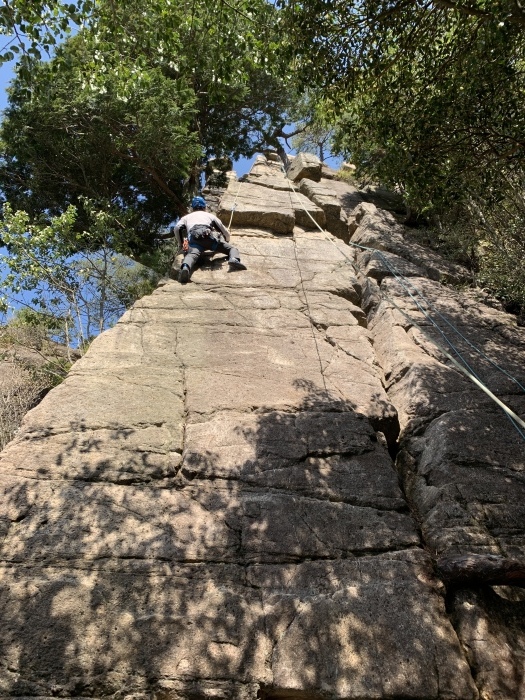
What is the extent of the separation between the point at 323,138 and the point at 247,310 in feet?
51.3

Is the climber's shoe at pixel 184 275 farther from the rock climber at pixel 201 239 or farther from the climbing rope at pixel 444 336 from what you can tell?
the climbing rope at pixel 444 336

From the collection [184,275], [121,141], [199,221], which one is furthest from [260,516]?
[121,141]

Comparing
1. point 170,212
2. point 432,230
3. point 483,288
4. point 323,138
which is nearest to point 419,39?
point 483,288

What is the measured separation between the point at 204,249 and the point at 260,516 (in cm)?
521

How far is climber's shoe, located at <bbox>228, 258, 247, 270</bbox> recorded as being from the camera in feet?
25.4

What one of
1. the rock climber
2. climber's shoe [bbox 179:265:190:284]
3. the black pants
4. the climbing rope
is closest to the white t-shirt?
the rock climber

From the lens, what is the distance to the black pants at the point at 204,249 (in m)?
7.67

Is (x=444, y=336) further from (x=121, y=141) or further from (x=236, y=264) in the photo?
(x=121, y=141)

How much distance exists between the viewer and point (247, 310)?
22.2 feet

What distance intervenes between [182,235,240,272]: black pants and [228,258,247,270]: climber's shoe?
0.17 feet

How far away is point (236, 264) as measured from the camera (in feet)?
25.5

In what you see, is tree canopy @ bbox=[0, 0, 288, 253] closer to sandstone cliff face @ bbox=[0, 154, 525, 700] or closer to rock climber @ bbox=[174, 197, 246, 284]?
rock climber @ bbox=[174, 197, 246, 284]

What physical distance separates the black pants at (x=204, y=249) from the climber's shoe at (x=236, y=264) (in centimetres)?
5

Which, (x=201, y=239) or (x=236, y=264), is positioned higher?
(x=201, y=239)
